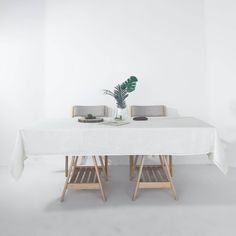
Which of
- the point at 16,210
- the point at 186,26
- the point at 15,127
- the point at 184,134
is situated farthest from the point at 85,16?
the point at 16,210

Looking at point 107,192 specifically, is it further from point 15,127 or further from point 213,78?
point 213,78

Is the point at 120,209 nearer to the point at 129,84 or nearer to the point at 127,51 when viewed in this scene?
the point at 129,84

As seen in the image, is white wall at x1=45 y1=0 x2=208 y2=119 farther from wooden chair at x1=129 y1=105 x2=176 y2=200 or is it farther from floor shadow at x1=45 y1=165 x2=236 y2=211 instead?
floor shadow at x1=45 y1=165 x2=236 y2=211

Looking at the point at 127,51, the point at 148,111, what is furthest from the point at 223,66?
the point at 127,51

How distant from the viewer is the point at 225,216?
165 centimetres

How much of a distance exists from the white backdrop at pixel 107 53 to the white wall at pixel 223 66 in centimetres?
2

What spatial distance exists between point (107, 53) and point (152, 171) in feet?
5.81

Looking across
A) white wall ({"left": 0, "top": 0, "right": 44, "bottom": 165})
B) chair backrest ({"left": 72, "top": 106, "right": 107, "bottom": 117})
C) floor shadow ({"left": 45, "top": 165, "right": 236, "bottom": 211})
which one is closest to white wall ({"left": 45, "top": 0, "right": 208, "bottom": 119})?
white wall ({"left": 0, "top": 0, "right": 44, "bottom": 165})

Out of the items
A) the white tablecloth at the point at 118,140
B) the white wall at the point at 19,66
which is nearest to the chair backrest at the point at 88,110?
the white wall at the point at 19,66

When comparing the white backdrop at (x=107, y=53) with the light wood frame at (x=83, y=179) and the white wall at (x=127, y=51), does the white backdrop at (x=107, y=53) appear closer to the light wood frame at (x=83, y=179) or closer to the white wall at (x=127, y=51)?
the white wall at (x=127, y=51)

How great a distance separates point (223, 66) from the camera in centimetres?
296

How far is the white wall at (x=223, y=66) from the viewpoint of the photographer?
9.56ft

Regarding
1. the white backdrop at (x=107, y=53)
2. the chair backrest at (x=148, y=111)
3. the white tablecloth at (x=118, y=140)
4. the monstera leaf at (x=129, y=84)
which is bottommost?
the white tablecloth at (x=118, y=140)

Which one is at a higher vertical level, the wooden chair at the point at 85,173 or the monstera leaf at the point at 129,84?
the monstera leaf at the point at 129,84
